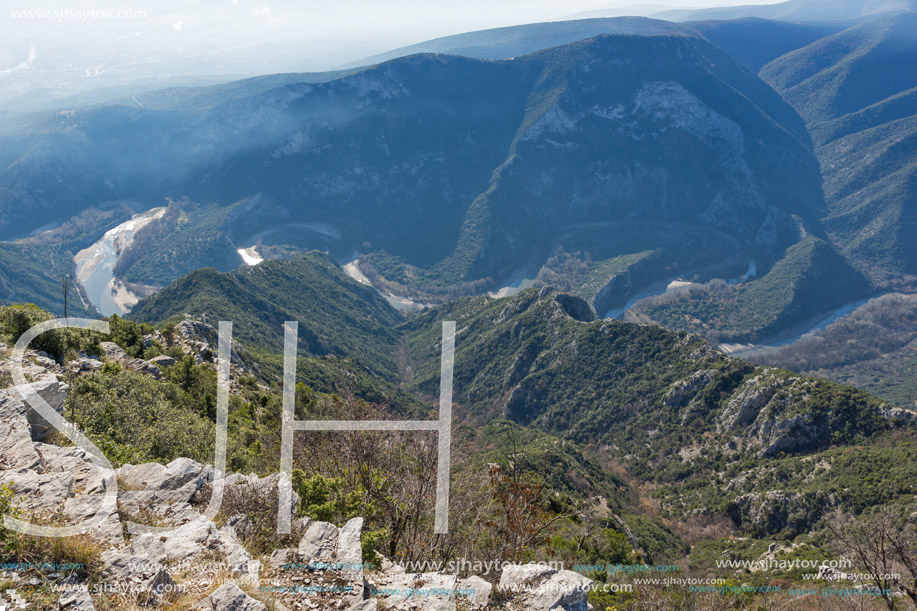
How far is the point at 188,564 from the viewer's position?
1337cm

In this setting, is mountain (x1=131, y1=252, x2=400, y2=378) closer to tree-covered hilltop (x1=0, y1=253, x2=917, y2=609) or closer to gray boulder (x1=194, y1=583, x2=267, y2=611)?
tree-covered hilltop (x1=0, y1=253, x2=917, y2=609)

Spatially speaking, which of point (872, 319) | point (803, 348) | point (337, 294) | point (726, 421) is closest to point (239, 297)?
Answer: point (337, 294)

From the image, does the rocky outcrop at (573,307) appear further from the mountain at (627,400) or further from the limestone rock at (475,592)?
the limestone rock at (475,592)

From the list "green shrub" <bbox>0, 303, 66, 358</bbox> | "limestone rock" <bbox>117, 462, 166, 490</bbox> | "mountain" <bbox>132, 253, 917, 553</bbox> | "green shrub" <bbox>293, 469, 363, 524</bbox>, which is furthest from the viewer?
"mountain" <bbox>132, 253, 917, 553</bbox>

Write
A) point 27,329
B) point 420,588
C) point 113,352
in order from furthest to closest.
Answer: point 113,352 → point 27,329 → point 420,588

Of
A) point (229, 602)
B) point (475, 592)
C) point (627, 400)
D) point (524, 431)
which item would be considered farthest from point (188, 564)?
point (627, 400)

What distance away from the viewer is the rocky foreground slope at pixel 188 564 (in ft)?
38.5

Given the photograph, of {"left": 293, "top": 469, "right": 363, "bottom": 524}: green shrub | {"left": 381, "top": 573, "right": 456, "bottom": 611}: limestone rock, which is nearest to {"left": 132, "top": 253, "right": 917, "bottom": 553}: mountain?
{"left": 293, "top": 469, "right": 363, "bottom": 524}: green shrub

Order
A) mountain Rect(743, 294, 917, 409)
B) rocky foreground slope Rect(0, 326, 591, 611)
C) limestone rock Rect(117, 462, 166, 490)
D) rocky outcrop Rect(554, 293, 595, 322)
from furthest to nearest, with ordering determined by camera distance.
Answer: mountain Rect(743, 294, 917, 409) < rocky outcrop Rect(554, 293, 595, 322) < limestone rock Rect(117, 462, 166, 490) < rocky foreground slope Rect(0, 326, 591, 611)

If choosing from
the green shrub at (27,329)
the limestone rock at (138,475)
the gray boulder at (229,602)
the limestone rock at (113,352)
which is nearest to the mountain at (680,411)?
the gray boulder at (229,602)

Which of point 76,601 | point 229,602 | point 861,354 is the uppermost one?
point 76,601

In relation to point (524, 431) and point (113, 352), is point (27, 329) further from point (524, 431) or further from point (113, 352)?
point (524, 431)

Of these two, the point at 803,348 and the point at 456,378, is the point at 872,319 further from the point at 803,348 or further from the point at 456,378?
the point at 456,378

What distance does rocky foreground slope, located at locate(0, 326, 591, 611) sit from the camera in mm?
11727
